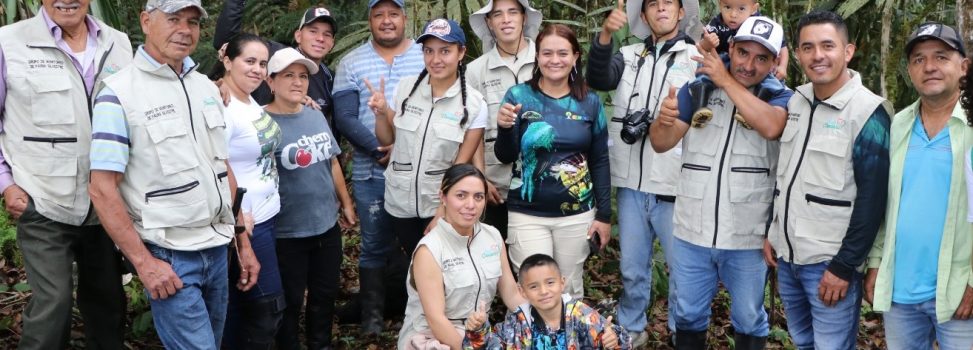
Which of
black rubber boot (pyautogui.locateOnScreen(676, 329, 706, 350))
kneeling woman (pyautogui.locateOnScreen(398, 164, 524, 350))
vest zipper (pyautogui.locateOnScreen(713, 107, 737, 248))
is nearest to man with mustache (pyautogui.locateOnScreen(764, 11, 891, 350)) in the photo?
vest zipper (pyautogui.locateOnScreen(713, 107, 737, 248))

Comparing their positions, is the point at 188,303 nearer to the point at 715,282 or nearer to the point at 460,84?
the point at 460,84

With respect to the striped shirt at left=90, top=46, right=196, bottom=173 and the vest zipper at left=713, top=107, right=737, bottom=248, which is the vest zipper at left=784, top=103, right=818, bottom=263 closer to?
the vest zipper at left=713, top=107, right=737, bottom=248

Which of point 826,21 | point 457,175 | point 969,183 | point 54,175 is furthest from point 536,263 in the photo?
point 54,175

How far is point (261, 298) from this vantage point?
4.20m

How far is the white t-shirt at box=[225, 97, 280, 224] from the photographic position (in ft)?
13.3

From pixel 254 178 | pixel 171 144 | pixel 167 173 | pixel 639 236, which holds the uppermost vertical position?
pixel 171 144

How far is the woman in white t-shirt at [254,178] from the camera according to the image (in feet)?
13.3

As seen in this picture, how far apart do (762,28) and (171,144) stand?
2484 mm

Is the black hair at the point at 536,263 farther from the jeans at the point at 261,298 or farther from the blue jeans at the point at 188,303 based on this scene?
the blue jeans at the point at 188,303

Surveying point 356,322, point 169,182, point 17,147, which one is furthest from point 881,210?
point 17,147

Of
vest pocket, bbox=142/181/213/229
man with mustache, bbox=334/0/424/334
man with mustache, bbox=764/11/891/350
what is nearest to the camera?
vest pocket, bbox=142/181/213/229

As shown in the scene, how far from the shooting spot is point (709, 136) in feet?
13.4

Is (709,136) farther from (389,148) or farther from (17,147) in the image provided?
(17,147)

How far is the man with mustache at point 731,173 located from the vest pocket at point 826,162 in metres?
0.26
